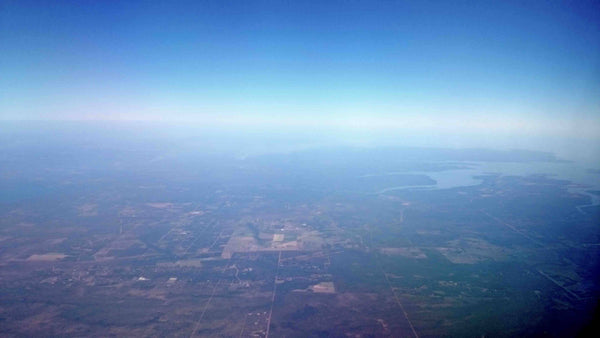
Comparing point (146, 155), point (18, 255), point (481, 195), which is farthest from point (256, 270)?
point (146, 155)

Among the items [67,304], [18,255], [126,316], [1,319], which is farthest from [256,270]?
[18,255]

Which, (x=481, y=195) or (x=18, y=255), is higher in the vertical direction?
(x=481, y=195)

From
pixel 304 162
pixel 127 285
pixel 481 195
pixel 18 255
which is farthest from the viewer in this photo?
pixel 304 162

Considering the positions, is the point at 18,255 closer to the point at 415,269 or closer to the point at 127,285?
the point at 127,285

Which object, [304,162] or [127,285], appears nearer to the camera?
[127,285]

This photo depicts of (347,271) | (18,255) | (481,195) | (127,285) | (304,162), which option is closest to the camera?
(127,285)

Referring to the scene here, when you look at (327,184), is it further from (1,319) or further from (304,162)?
(1,319)

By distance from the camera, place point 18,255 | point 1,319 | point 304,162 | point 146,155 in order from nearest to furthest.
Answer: point 1,319, point 18,255, point 304,162, point 146,155

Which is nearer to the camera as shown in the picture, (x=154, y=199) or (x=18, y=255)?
(x=18, y=255)

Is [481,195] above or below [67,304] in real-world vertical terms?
above
